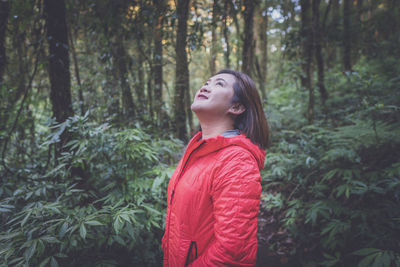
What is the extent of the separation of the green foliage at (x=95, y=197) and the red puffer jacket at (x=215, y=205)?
660mm

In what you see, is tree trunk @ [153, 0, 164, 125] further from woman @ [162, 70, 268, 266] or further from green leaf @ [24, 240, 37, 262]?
green leaf @ [24, 240, 37, 262]

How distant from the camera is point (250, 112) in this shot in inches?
58.5

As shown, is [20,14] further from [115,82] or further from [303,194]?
[303,194]

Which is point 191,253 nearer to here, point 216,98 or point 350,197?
point 216,98

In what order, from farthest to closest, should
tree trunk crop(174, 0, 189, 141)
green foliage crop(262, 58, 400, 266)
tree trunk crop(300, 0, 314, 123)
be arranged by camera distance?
tree trunk crop(174, 0, 189, 141), tree trunk crop(300, 0, 314, 123), green foliage crop(262, 58, 400, 266)

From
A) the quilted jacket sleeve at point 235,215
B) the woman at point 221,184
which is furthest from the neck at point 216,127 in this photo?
the quilted jacket sleeve at point 235,215

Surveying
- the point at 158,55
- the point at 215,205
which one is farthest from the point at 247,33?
the point at 215,205

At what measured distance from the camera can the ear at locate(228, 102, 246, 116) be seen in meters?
1.45

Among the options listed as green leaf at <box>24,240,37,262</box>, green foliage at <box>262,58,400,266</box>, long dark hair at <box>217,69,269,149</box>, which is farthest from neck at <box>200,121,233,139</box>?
green foliage at <box>262,58,400,266</box>

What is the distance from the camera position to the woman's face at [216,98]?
1.41 m

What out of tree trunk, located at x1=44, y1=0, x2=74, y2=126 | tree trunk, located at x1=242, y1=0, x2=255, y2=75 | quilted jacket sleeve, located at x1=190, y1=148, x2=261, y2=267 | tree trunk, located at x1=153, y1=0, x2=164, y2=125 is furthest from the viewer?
tree trunk, located at x1=242, y1=0, x2=255, y2=75

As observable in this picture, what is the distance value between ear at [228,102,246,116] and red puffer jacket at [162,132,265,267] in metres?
0.23

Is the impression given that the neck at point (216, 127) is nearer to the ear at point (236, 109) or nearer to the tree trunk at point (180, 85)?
the ear at point (236, 109)

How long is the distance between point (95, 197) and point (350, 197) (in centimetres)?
350
